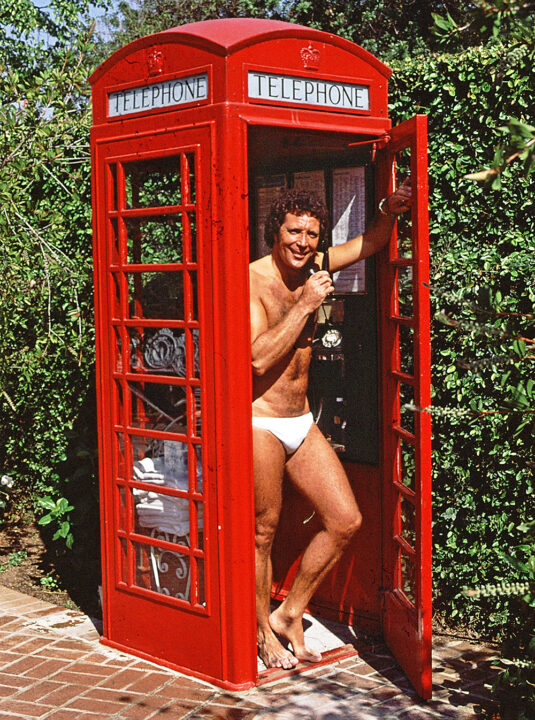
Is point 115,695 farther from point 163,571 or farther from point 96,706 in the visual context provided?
point 163,571

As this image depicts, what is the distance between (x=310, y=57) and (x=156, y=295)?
139 centimetres

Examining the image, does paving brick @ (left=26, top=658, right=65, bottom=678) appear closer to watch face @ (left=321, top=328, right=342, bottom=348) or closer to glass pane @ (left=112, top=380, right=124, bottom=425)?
glass pane @ (left=112, top=380, right=124, bottom=425)

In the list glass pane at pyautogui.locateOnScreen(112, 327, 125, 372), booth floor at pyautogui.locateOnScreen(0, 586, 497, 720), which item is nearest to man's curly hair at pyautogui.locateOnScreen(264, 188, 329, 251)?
glass pane at pyautogui.locateOnScreen(112, 327, 125, 372)

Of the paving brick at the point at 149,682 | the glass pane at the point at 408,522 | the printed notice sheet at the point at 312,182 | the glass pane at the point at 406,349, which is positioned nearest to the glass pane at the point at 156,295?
the printed notice sheet at the point at 312,182

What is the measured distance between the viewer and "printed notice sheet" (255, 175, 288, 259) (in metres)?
5.64

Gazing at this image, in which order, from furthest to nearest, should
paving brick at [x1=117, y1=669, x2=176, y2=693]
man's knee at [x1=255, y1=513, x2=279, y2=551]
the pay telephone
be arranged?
the pay telephone < man's knee at [x1=255, y1=513, x2=279, y2=551] < paving brick at [x1=117, y1=669, x2=176, y2=693]

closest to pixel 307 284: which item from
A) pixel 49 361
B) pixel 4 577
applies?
pixel 49 361

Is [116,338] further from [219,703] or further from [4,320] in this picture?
[219,703]

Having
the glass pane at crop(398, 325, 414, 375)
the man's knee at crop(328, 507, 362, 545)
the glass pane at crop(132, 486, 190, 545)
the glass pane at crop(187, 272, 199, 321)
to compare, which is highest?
the glass pane at crop(187, 272, 199, 321)

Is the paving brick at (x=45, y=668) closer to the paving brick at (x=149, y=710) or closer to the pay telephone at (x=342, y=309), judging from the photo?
the paving brick at (x=149, y=710)

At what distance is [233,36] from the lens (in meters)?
4.33

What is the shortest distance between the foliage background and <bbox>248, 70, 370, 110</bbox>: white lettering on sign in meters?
0.54

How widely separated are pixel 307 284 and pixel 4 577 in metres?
3.30

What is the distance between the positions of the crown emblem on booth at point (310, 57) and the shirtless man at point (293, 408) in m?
0.78
